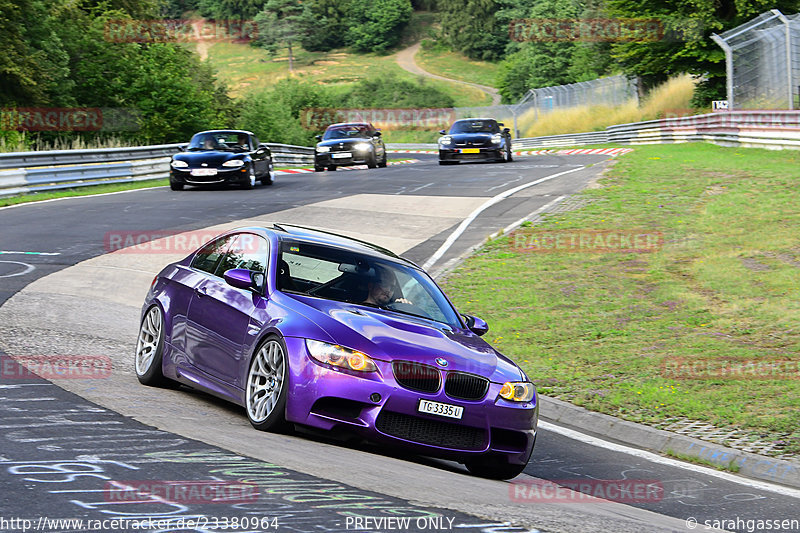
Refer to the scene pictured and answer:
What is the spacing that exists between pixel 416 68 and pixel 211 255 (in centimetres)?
14300

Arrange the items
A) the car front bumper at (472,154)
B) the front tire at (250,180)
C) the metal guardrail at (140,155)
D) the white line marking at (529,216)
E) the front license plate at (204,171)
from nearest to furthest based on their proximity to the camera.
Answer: the white line marking at (529,216), the metal guardrail at (140,155), the front license plate at (204,171), the front tire at (250,180), the car front bumper at (472,154)

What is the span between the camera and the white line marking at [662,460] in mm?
7500

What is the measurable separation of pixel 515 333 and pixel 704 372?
104 inches

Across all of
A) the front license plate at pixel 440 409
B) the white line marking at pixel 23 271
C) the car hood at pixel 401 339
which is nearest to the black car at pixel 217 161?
the white line marking at pixel 23 271

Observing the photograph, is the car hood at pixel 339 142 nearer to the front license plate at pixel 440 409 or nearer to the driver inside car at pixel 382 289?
the driver inside car at pixel 382 289

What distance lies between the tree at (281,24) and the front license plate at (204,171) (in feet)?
433

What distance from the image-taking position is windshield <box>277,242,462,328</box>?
807 centimetres

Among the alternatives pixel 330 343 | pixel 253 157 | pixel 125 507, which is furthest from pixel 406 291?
pixel 253 157

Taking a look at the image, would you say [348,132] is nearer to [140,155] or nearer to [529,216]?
[140,155]

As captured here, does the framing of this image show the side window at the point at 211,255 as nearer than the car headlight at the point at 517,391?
No

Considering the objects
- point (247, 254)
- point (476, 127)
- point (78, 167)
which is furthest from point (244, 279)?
point (476, 127)

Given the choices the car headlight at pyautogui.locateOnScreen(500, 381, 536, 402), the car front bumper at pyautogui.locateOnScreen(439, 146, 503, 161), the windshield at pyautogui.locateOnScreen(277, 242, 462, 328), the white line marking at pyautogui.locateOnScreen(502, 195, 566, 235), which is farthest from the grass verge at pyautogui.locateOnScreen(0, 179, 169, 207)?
the car headlight at pyautogui.locateOnScreen(500, 381, 536, 402)

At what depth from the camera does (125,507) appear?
4719 mm

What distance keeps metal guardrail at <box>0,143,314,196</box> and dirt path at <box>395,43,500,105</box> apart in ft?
304
